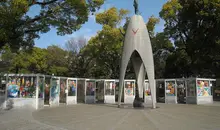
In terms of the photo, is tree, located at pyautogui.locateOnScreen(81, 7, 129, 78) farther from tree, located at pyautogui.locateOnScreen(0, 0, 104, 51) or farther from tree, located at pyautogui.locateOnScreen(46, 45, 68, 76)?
tree, located at pyautogui.locateOnScreen(0, 0, 104, 51)

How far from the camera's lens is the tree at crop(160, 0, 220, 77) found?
88.6 ft

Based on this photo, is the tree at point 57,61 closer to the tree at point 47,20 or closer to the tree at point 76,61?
the tree at point 76,61

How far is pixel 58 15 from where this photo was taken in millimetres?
14641

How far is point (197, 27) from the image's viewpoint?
29.3 m

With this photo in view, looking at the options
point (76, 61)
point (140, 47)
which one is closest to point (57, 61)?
point (76, 61)

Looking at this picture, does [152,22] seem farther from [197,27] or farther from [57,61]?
[57,61]

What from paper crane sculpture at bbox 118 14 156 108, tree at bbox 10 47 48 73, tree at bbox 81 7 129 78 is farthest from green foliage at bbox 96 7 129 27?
tree at bbox 10 47 48 73

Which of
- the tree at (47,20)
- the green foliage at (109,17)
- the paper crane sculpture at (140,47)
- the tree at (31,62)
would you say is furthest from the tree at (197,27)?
the tree at (31,62)

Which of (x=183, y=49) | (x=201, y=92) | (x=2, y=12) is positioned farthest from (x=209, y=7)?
(x=2, y=12)

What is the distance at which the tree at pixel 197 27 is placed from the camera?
88.6 ft

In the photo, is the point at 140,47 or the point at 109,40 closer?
the point at 140,47

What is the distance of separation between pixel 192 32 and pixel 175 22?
247 cm

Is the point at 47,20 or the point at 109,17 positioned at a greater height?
the point at 109,17

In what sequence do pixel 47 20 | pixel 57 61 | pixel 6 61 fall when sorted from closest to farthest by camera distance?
pixel 47 20 < pixel 57 61 < pixel 6 61
